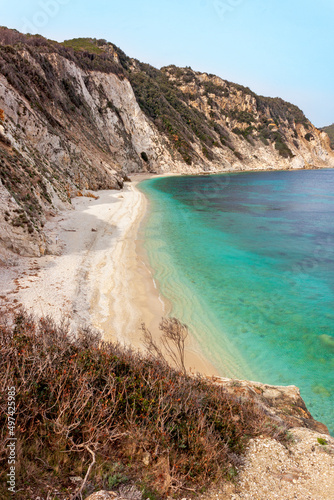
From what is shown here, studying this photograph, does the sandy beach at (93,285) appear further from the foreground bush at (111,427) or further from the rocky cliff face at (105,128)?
the foreground bush at (111,427)

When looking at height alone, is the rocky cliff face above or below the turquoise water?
above

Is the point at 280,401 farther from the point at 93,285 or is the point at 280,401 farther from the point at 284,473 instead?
the point at 93,285

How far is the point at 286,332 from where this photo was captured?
32.3ft

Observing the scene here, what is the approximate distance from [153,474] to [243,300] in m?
9.40

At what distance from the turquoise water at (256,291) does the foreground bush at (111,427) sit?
4428mm

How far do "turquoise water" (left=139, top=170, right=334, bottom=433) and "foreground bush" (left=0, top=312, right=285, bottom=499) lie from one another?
4428 millimetres

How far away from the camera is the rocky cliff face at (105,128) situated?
17702 mm

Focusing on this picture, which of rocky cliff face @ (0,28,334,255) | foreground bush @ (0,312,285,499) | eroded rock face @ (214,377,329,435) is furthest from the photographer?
rocky cliff face @ (0,28,334,255)

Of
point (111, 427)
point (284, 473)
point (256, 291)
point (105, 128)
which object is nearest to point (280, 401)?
point (284, 473)

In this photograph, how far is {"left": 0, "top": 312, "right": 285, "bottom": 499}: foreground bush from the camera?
2.74 m

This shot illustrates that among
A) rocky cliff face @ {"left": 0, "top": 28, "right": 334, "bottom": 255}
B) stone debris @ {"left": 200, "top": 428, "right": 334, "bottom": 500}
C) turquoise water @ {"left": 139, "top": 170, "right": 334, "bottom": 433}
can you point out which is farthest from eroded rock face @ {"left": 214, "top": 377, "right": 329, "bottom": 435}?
rocky cliff face @ {"left": 0, "top": 28, "right": 334, "bottom": 255}

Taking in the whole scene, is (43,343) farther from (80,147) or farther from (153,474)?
(80,147)

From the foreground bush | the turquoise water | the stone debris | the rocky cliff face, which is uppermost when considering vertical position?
the rocky cliff face

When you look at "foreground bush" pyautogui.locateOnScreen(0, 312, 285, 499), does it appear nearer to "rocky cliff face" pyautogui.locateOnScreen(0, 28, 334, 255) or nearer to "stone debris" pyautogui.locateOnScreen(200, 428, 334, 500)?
"stone debris" pyautogui.locateOnScreen(200, 428, 334, 500)
